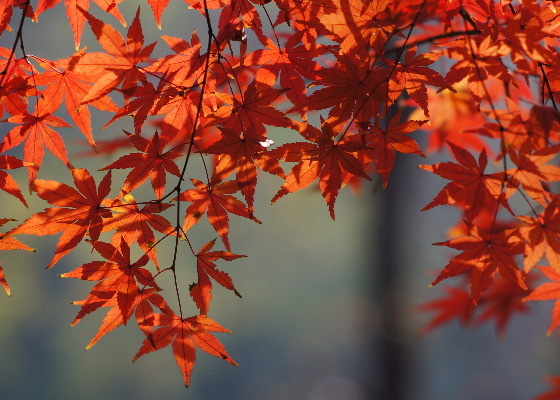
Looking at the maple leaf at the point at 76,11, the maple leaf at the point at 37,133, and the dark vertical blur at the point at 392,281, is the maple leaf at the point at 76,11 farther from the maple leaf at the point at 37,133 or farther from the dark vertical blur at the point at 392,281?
the dark vertical blur at the point at 392,281

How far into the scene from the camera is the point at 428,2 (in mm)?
732

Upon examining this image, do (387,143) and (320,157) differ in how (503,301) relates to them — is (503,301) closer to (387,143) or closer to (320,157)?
(387,143)

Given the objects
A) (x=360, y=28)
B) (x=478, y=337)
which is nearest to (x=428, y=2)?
(x=360, y=28)

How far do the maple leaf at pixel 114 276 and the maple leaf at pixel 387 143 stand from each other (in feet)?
1.56

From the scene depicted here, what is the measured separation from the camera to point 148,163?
0.68 metres

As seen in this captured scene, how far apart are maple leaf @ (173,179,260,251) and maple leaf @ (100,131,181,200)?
5 centimetres

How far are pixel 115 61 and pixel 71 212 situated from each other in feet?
0.90

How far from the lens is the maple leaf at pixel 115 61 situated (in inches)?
23.4

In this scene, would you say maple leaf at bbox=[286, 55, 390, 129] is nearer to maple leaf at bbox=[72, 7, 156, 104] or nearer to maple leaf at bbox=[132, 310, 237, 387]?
maple leaf at bbox=[72, 7, 156, 104]

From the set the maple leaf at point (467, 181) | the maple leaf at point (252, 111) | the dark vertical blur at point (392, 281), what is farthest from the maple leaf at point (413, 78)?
the dark vertical blur at point (392, 281)

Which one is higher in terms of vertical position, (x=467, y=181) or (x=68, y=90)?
(x=68, y=90)

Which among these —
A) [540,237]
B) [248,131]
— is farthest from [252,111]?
[540,237]

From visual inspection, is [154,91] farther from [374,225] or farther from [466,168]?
[374,225]

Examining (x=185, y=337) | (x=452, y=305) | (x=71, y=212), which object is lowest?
(x=452, y=305)
